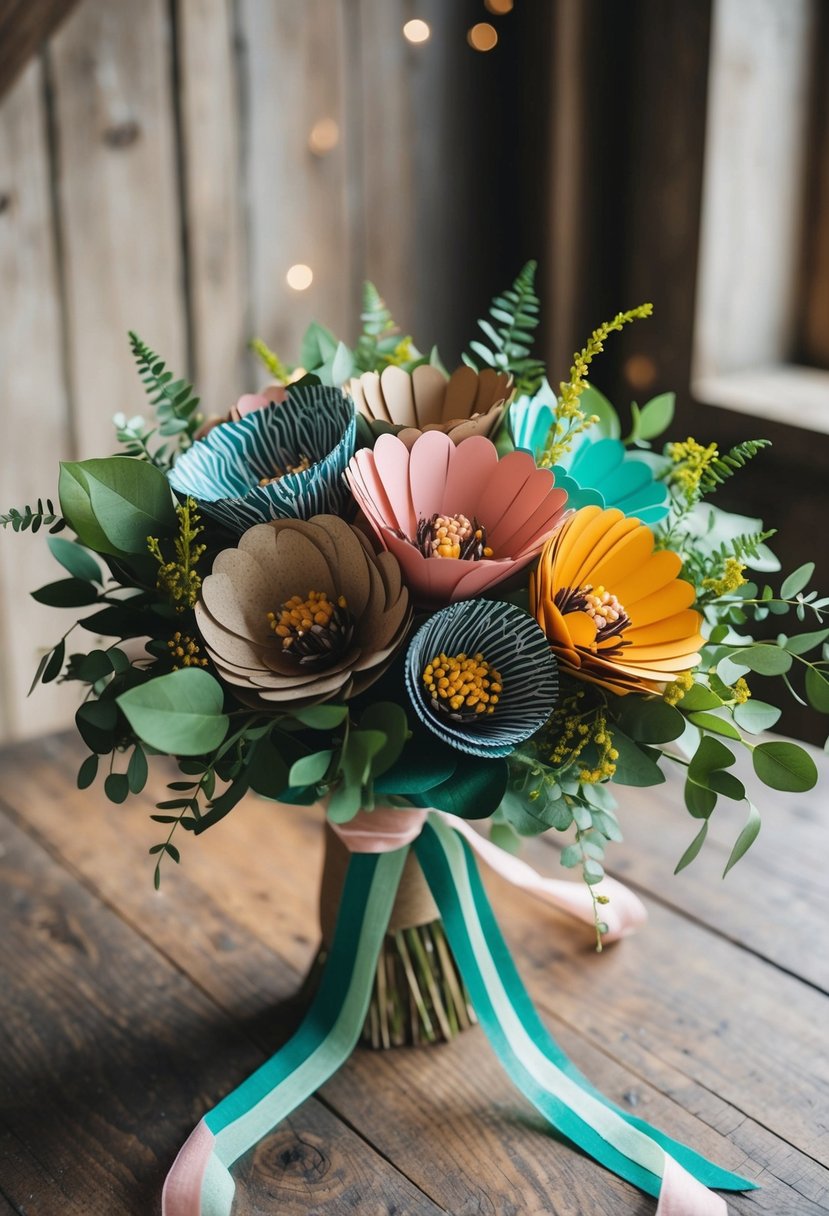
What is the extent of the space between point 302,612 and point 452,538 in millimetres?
101

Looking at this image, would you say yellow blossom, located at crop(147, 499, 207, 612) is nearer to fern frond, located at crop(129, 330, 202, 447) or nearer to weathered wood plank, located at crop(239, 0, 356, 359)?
fern frond, located at crop(129, 330, 202, 447)

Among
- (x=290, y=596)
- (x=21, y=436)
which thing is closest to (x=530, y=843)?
(x=290, y=596)

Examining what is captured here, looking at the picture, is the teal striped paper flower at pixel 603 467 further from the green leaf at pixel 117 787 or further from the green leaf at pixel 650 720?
the green leaf at pixel 117 787

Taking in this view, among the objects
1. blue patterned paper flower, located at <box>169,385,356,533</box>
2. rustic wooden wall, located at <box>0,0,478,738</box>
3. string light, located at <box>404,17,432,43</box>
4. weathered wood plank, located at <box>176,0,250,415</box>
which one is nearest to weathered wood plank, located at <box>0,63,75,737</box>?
rustic wooden wall, located at <box>0,0,478,738</box>

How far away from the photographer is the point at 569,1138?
82cm

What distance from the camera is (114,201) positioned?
4.72 feet

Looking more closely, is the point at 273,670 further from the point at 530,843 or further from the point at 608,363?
the point at 608,363

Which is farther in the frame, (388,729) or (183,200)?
(183,200)

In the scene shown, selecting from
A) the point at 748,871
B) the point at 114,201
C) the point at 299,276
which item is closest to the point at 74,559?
the point at 748,871

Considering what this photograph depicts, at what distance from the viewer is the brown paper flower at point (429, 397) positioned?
80 cm

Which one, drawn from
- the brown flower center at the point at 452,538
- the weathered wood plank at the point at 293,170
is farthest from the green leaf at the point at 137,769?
the weathered wood plank at the point at 293,170

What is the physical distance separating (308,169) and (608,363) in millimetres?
517

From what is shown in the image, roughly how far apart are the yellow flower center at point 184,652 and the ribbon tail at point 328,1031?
0.71 ft

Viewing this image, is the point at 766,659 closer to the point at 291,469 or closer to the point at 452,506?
the point at 452,506
